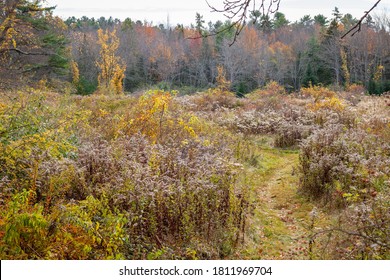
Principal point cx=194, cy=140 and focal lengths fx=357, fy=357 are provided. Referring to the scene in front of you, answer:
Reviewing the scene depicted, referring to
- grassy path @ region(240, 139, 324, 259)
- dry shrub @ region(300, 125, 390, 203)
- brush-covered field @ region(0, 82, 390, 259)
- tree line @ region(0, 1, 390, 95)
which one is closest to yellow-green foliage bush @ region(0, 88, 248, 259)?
brush-covered field @ region(0, 82, 390, 259)

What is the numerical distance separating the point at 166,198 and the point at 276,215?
272 centimetres

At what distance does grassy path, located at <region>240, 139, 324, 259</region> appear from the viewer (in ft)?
16.3

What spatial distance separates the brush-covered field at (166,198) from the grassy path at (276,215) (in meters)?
0.02

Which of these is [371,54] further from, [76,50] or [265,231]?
[265,231]

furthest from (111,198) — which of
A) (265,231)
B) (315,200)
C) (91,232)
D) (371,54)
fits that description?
(371,54)

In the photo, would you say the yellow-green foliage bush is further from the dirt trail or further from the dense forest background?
the dirt trail

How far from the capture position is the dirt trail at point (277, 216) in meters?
4.98

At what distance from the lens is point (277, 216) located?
20.8 ft

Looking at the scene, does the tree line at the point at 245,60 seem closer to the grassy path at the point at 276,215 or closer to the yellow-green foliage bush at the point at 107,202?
the grassy path at the point at 276,215

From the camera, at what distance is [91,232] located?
3.36 metres

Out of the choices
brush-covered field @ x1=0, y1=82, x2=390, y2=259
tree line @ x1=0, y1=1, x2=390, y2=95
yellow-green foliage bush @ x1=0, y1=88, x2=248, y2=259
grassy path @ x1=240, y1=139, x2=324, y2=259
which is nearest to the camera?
yellow-green foliage bush @ x1=0, y1=88, x2=248, y2=259

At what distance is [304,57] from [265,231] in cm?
4124

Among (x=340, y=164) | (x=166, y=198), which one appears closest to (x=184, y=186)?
(x=166, y=198)

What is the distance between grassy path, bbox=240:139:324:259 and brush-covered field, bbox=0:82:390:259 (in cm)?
2
